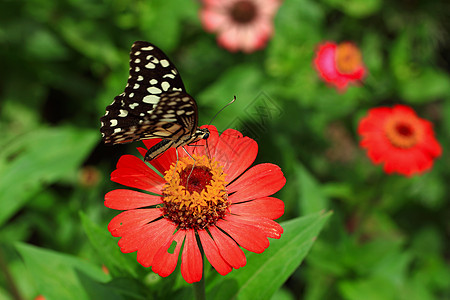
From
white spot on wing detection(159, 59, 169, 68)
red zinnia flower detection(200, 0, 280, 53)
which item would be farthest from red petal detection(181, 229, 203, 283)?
red zinnia flower detection(200, 0, 280, 53)

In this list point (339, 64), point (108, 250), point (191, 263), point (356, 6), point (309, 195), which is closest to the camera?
point (191, 263)

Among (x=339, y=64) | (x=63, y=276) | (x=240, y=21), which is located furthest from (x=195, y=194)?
(x=240, y=21)

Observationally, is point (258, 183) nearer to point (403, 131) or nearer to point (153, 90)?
point (153, 90)

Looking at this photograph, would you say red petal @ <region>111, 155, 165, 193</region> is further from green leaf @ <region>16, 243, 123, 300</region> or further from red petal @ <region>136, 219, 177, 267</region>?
green leaf @ <region>16, 243, 123, 300</region>

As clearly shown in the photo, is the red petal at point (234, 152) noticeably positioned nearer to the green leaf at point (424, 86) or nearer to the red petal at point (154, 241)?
the red petal at point (154, 241)

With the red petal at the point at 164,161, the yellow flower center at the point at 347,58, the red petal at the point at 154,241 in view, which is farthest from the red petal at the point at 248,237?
the yellow flower center at the point at 347,58

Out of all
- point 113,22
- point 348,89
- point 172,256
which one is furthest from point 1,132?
point 348,89

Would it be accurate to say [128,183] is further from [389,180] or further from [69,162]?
[389,180]
